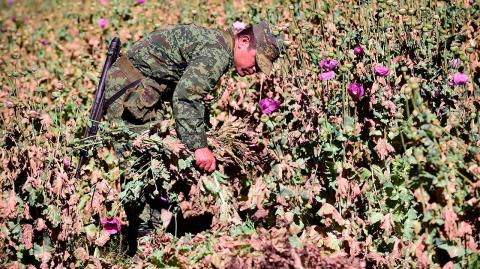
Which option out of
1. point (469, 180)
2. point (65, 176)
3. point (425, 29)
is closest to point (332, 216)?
point (469, 180)

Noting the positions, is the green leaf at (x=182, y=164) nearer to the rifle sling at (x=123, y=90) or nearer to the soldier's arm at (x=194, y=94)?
the soldier's arm at (x=194, y=94)

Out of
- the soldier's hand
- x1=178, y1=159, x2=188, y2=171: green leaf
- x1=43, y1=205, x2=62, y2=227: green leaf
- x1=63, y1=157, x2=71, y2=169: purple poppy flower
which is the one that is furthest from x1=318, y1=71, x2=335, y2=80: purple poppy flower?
x1=43, y1=205, x2=62, y2=227: green leaf

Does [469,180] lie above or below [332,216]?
above

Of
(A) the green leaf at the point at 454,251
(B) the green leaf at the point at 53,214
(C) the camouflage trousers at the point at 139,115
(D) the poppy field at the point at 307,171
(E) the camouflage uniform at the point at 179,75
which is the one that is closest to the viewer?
(A) the green leaf at the point at 454,251

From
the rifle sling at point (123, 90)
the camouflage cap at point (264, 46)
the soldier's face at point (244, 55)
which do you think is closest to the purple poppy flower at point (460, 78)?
the camouflage cap at point (264, 46)

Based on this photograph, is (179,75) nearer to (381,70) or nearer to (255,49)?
(255,49)

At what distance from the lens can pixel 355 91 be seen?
322 centimetres

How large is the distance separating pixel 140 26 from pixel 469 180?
4.31 meters

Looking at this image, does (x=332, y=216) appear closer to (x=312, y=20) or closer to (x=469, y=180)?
(x=469, y=180)

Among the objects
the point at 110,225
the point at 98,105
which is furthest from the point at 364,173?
the point at 98,105

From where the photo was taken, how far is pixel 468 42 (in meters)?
3.47

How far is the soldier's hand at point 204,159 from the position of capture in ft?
11.0

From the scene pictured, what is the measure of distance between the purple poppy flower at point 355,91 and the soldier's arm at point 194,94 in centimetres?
72

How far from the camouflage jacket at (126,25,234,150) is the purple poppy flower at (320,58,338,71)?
0.54m
